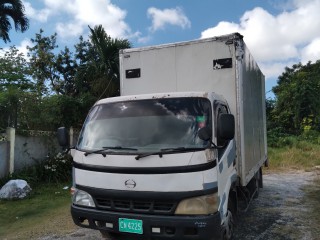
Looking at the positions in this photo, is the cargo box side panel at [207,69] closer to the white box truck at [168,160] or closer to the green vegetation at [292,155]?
the white box truck at [168,160]

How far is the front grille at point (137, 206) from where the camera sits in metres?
3.89

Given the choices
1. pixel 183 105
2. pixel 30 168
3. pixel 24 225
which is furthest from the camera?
pixel 30 168

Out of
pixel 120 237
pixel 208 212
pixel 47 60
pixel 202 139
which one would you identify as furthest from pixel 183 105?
pixel 47 60

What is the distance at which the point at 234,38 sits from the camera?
17.1 ft

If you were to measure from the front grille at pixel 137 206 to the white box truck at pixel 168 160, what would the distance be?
0.4 inches

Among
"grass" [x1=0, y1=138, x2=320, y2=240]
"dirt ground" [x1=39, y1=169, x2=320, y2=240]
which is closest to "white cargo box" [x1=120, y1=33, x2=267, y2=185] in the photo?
"dirt ground" [x1=39, y1=169, x2=320, y2=240]

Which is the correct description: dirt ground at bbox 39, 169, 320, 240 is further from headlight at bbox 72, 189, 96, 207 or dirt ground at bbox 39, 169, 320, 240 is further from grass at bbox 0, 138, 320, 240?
headlight at bbox 72, 189, 96, 207

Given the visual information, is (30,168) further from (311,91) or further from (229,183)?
(311,91)

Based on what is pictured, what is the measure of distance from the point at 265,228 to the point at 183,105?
297cm

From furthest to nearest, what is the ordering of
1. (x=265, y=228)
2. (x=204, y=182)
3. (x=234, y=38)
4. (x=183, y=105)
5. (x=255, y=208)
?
(x=255, y=208) < (x=265, y=228) < (x=234, y=38) < (x=183, y=105) < (x=204, y=182)

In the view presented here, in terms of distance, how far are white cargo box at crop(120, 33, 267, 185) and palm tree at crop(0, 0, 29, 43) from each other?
14180 mm

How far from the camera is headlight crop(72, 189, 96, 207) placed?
14.0 feet

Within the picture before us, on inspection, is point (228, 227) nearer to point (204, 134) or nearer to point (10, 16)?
point (204, 134)

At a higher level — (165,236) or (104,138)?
(104,138)
